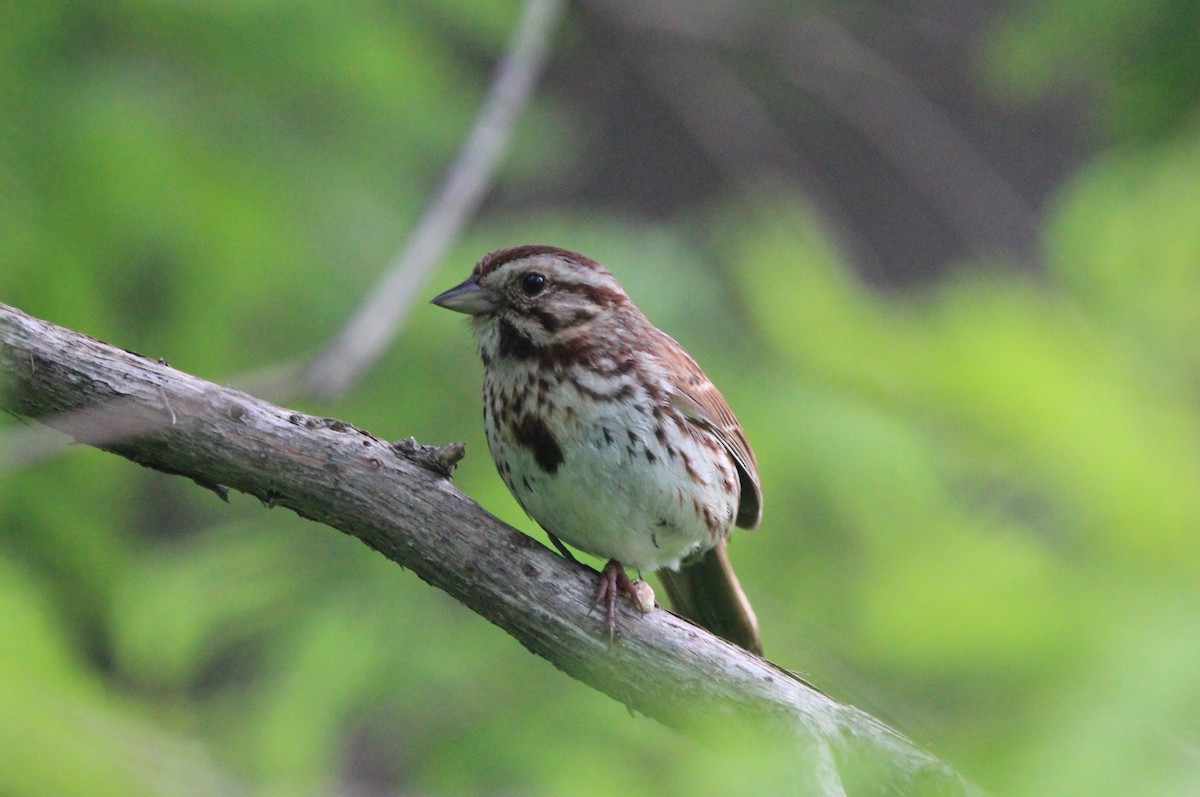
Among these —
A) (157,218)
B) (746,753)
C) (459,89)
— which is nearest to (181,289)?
(157,218)

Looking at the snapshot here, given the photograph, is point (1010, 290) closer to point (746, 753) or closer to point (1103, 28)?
point (1103, 28)

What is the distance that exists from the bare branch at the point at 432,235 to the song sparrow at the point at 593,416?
0.87 ft

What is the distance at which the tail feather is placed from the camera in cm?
412

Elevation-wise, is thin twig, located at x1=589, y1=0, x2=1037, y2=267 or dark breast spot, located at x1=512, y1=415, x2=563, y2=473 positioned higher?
thin twig, located at x1=589, y1=0, x2=1037, y2=267

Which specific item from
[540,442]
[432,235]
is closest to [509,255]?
[432,235]

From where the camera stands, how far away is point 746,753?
6.24 ft

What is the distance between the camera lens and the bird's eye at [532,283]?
379cm

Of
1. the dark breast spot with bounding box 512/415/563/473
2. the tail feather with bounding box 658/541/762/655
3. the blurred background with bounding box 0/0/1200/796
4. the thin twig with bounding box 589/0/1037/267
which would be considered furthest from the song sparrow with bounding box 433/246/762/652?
the thin twig with bounding box 589/0/1037/267

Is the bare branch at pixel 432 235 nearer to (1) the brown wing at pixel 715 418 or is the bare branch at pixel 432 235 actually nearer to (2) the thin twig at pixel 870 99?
(1) the brown wing at pixel 715 418

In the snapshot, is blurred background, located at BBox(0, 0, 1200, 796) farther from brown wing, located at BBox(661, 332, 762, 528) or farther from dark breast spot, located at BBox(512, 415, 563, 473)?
dark breast spot, located at BBox(512, 415, 563, 473)

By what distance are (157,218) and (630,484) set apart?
6.62 feet

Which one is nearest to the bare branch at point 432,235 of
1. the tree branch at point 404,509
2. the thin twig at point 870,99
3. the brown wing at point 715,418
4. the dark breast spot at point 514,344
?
the dark breast spot at point 514,344

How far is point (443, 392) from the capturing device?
16.0ft

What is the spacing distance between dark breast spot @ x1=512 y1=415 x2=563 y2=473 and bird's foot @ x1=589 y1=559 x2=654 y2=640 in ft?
1.16
